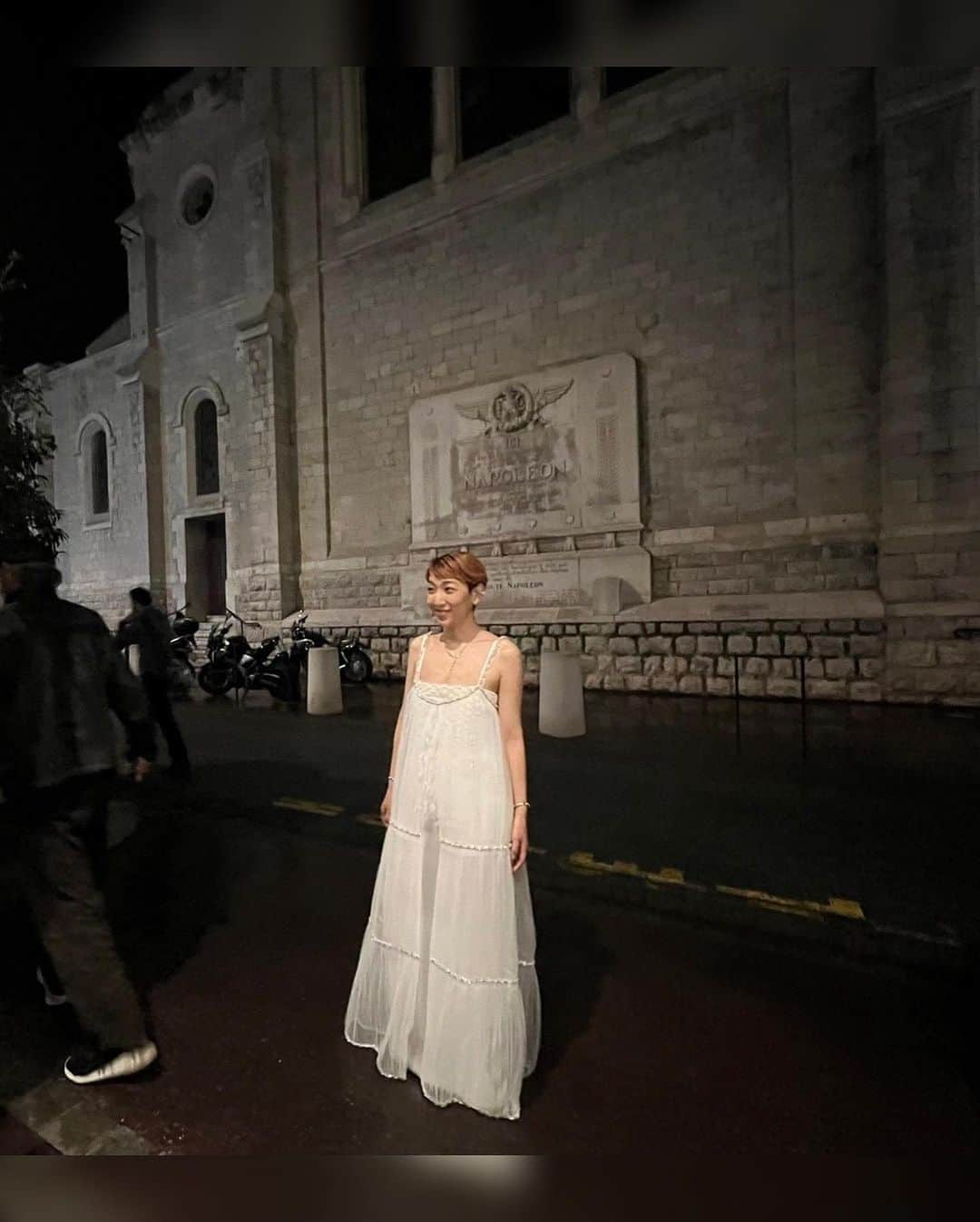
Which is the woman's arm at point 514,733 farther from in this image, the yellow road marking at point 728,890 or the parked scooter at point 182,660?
the parked scooter at point 182,660

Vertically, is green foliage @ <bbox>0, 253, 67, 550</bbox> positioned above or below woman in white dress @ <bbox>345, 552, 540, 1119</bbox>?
above

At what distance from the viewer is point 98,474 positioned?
18578 millimetres

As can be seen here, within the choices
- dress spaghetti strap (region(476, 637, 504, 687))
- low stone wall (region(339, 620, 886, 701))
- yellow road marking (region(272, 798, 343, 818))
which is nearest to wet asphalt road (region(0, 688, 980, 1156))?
yellow road marking (region(272, 798, 343, 818))

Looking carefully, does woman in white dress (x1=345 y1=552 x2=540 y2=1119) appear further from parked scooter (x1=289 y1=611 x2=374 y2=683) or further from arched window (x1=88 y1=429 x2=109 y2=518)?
arched window (x1=88 y1=429 x2=109 y2=518)

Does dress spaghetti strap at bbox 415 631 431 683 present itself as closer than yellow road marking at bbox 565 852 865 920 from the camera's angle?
Yes

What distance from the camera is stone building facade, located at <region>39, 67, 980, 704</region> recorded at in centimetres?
841

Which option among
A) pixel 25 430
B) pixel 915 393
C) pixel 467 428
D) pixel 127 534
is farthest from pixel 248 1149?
pixel 127 534

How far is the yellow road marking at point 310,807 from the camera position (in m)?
4.65

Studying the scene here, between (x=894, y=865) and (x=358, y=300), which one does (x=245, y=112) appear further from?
(x=894, y=865)

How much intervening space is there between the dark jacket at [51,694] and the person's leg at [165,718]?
3.59 metres

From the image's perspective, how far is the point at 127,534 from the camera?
17.3 metres

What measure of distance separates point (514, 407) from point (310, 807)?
8400 millimetres

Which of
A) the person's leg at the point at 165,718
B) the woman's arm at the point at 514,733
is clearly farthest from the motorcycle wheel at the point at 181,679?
the woman's arm at the point at 514,733

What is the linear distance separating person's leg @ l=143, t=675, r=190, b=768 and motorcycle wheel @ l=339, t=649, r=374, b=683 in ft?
18.5
